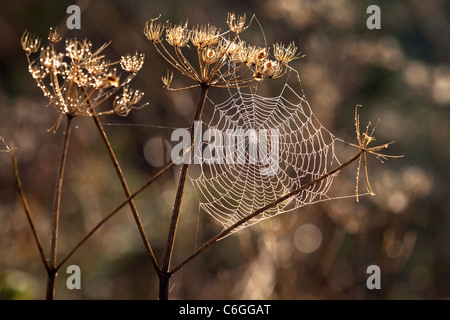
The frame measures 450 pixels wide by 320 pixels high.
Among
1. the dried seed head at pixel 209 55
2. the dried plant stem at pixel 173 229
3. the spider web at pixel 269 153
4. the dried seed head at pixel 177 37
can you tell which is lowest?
the dried plant stem at pixel 173 229

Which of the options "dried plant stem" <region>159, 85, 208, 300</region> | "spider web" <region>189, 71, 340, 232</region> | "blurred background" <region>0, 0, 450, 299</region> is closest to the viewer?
"dried plant stem" <region>159, 85, 208, 300</region>

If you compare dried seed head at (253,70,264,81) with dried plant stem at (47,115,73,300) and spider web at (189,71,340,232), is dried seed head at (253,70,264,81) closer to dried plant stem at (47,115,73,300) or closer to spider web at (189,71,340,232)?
spider web at (189,71,340,232)

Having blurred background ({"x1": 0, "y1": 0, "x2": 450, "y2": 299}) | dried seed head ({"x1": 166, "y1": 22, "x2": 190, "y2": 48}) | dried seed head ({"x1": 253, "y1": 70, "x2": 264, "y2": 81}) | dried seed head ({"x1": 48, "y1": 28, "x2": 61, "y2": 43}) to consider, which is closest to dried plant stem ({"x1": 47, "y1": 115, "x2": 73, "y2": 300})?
dried seed head ({"x1": 48, "y1": 28, "x2": 61, "y2": 43})

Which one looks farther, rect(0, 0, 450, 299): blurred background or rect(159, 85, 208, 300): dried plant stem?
rect(0, 0, 450, 299): blurred background

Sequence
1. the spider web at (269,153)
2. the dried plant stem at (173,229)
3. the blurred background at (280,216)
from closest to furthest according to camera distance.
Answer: the dried plant stem at (173,229)
the spider web at (269,153)
the blurred background at (280,216)

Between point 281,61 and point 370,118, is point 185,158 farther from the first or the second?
point 370,118

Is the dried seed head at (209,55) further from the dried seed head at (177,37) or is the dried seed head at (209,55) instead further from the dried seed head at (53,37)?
the dried seed head at (53,37)

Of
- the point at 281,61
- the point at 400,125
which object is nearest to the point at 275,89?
the point at 400,125

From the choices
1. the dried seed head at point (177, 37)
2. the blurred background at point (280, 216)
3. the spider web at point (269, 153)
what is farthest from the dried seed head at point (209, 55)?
the blurred background at point (280, 216)

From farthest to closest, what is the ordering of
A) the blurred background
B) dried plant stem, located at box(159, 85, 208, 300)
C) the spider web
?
the blurred background → the spider web → dried plant stem, located at box(159, 85, 208, 300)
